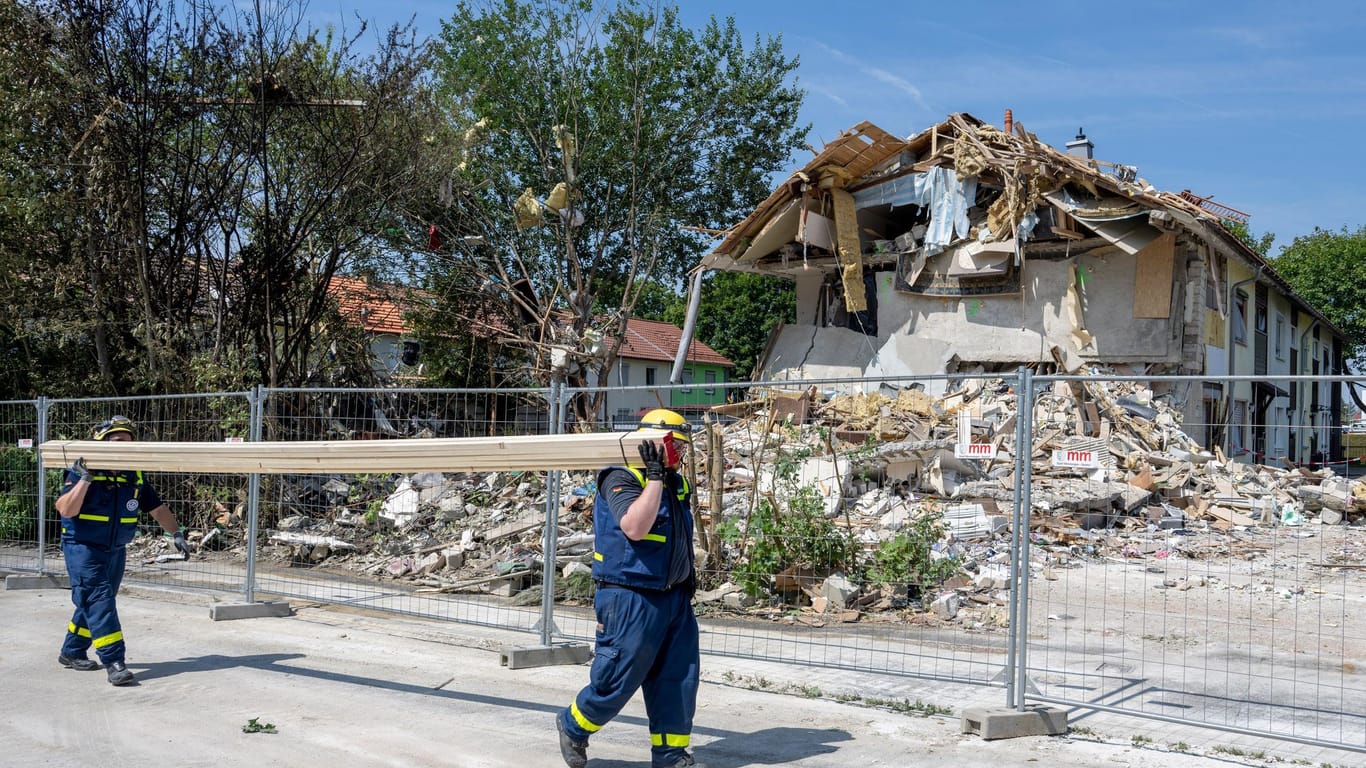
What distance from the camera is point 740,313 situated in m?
53.1

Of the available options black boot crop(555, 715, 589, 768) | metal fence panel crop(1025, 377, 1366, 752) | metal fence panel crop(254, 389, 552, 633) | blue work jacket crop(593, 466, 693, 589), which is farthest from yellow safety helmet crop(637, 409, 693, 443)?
metal fence panel crop(254, 389, 552, 633)

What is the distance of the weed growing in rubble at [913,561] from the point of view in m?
8.73

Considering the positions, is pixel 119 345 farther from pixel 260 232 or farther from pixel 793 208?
pixel 793 208

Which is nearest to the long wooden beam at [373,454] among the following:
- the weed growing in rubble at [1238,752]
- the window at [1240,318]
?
the weed growing in rubble at [1238,752]

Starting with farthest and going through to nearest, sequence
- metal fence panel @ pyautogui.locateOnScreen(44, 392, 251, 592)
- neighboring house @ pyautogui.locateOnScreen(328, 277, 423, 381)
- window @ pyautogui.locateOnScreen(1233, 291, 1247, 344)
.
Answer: window @ pyautogui.locateOnScreen(1233, 291, 1247, 344) < neighboring house @ pyautogui.locateOnScreen(328, 277, 423, 381) < metal fence panel @ pyautogui.locateOnScreen(44, 392, 251, 592)

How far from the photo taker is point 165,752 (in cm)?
522

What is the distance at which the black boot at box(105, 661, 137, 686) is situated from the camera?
6555mm

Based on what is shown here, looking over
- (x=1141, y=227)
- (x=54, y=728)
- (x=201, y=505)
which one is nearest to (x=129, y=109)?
(x=201, y=505)

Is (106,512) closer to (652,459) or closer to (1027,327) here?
(652,459)

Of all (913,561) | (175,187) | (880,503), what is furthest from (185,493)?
(913,561)

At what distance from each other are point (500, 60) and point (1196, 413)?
56.9 feet

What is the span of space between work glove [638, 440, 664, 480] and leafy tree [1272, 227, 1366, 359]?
147 feet

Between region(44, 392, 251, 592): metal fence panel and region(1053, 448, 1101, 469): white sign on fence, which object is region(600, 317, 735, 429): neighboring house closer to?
region(44, 392, 251, 592): metal fence panel

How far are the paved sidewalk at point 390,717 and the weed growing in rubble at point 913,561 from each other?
202cm
